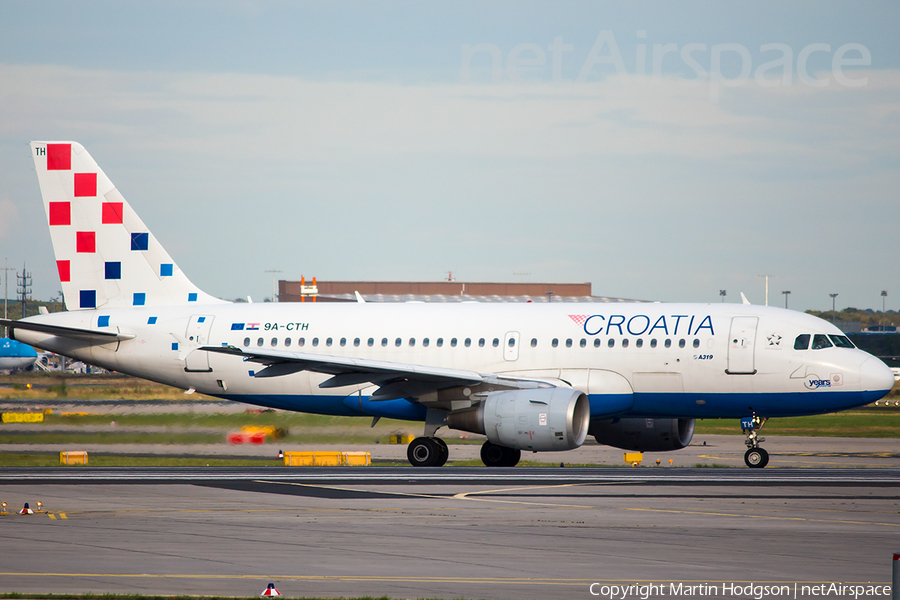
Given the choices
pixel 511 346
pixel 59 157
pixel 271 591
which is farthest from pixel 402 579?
pixel 59 157

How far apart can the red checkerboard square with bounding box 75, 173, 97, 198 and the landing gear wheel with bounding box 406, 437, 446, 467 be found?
1303 cm

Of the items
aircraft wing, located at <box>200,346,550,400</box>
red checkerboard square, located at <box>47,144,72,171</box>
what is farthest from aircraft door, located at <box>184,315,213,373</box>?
red checkerboard square, located at <box>47,144,72,171</box>

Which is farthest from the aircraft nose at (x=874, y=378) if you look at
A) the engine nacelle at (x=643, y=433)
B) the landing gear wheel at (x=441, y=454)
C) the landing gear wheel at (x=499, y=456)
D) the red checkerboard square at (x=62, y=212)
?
the red checkerboard square at (x=62, y=212)

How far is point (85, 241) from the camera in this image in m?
31.9

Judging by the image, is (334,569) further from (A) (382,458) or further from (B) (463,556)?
(A) (382,458)

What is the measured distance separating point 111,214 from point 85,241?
112 cm

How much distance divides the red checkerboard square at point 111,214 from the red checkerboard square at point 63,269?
67.2 inches

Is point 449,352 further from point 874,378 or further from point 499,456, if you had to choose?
point 874,378

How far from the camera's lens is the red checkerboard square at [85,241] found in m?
31.8

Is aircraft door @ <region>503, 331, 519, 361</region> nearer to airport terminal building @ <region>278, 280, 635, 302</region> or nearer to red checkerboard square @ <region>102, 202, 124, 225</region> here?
red checkerboard square @ <region>102, 202, 124, 225</region>

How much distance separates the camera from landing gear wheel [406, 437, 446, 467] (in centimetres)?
2700

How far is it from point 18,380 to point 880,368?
39111mm

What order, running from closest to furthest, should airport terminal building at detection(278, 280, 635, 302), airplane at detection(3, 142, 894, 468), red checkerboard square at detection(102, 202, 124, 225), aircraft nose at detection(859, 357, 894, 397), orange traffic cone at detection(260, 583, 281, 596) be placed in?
1. orange traffic cone at detection(260, 583, 281, 596)
2. aircraft nose at detection(859, 357, 894, 397)
3. airplane at detection(3, 142, 894, 468)
4. red checkerboard square at detection(102, 202, 124, 225)
5. airport terminal building at detection(278, 280, 635, 302)

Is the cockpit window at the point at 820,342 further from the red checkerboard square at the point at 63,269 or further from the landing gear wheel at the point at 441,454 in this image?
the red checkerboard square at the point at 63,269
